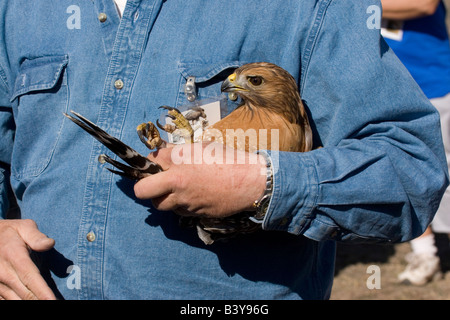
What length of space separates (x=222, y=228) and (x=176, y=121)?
459mm

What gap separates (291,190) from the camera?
1.91m

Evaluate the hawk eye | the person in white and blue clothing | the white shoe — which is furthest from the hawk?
the white shoe

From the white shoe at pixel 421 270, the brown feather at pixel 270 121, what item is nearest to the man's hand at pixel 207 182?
the brown feather at pixel 270 121

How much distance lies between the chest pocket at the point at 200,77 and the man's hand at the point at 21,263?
0.77 m

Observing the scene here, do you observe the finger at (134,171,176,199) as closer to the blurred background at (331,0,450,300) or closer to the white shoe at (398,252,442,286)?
the blurred background at (331,0,450,300)

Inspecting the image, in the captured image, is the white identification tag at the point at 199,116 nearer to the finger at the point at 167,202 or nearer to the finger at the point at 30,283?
the finger at the point at 167,202

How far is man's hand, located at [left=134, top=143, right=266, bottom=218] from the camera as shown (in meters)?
1.87

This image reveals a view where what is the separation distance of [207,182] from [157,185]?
6.7 inches

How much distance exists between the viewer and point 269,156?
1924 millimetres

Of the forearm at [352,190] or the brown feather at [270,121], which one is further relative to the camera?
the brown feather at [270,121]

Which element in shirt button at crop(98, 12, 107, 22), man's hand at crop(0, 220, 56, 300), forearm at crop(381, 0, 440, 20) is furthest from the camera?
forearm at crop(381, 0, 440, 20)

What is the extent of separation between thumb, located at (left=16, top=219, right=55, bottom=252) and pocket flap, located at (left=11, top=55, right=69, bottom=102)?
58cm

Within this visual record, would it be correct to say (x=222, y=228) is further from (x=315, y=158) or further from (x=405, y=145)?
(x=405, y=145)

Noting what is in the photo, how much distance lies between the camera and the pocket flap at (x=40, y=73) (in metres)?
2.33
